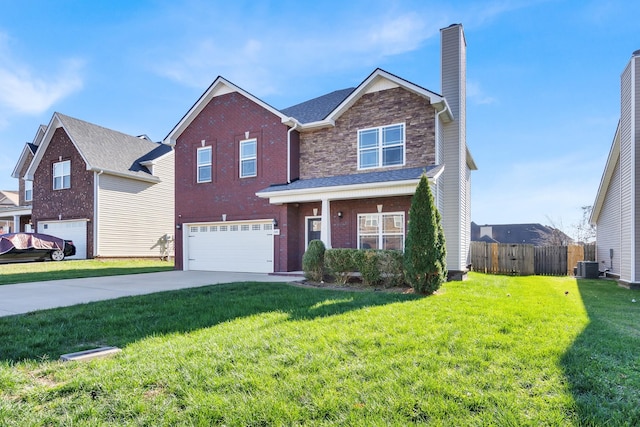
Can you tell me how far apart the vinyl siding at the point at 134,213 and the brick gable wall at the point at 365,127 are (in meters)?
A: 12.6

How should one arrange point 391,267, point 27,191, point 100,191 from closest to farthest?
point 391,267
point 100,191
point 27,191

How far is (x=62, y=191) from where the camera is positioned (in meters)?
21.3

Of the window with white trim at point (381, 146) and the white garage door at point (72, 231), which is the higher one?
the window with white trim at point (381, 146)

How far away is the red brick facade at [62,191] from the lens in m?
20.1

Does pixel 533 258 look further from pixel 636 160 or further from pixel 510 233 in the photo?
pixel 510 233

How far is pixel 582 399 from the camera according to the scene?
124 inches

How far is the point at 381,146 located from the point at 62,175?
764 inches

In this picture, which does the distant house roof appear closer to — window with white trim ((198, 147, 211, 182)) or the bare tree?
window with white trim ((198, 147, 211, 182))

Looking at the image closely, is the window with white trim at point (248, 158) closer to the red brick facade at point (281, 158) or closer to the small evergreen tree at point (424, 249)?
the red brick facade at point (281, 158)

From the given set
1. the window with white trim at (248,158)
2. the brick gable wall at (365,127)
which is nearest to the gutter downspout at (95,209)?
the window with white trim at (248,158)

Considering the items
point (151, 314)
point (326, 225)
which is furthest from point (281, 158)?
point (151, 314)

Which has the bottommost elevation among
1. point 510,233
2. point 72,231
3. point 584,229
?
point 510,233

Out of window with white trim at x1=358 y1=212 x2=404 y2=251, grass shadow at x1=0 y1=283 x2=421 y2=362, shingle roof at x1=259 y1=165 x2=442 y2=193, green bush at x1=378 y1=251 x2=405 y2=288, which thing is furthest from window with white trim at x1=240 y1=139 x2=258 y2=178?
green bush at x1=378 y1=251 x2=405 y2=288

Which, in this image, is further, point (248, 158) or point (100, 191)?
point (100, 191)
